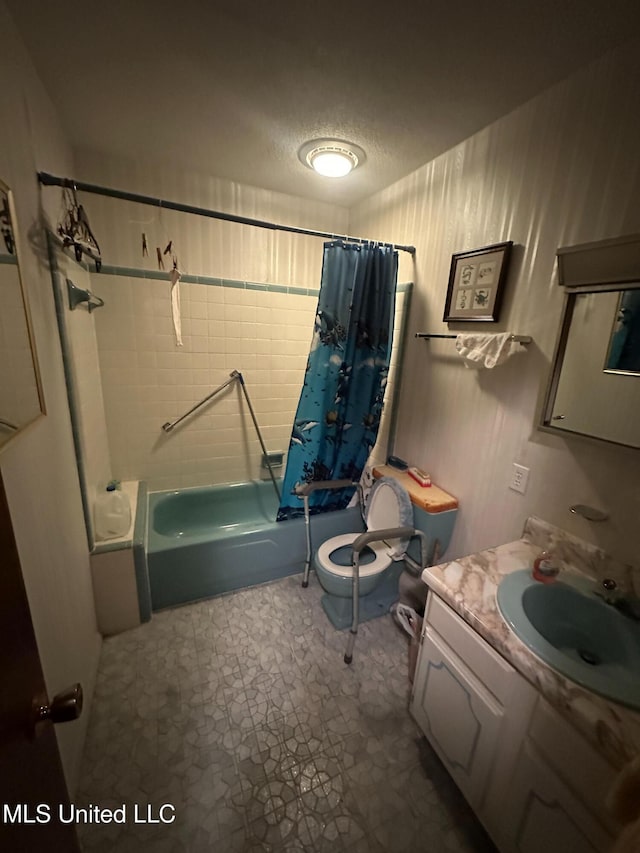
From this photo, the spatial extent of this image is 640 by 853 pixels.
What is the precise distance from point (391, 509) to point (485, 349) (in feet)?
3.33

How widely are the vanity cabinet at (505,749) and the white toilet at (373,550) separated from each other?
0.56 m

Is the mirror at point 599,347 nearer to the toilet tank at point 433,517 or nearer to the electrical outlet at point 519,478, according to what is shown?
the electrical outlet at point 519,478

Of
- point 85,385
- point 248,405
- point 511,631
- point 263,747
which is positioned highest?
point 85,385

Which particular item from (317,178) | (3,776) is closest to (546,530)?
(3,776)

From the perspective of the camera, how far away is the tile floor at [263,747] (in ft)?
3.73

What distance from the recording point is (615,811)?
1.90 ft

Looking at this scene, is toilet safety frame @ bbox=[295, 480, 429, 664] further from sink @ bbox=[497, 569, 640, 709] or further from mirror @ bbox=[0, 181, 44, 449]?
mirror @ bbox=[0, 181, 44, 449]

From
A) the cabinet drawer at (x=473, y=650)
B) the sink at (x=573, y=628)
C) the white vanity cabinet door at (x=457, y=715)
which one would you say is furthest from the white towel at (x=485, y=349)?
the white vanity cabinet door at (x=457, y=715)

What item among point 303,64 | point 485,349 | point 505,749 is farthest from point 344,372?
point 505,749

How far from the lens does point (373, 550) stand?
2.03 metres

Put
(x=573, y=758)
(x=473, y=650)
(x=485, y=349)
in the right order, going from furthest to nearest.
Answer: (x=485, y=349) < (x=473, y=650) < (x=573, y=758)

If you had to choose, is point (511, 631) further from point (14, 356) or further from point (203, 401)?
point (203, 401)

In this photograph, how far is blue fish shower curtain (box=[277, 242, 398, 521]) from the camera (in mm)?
1972

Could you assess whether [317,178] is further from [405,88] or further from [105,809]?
[105,809]
